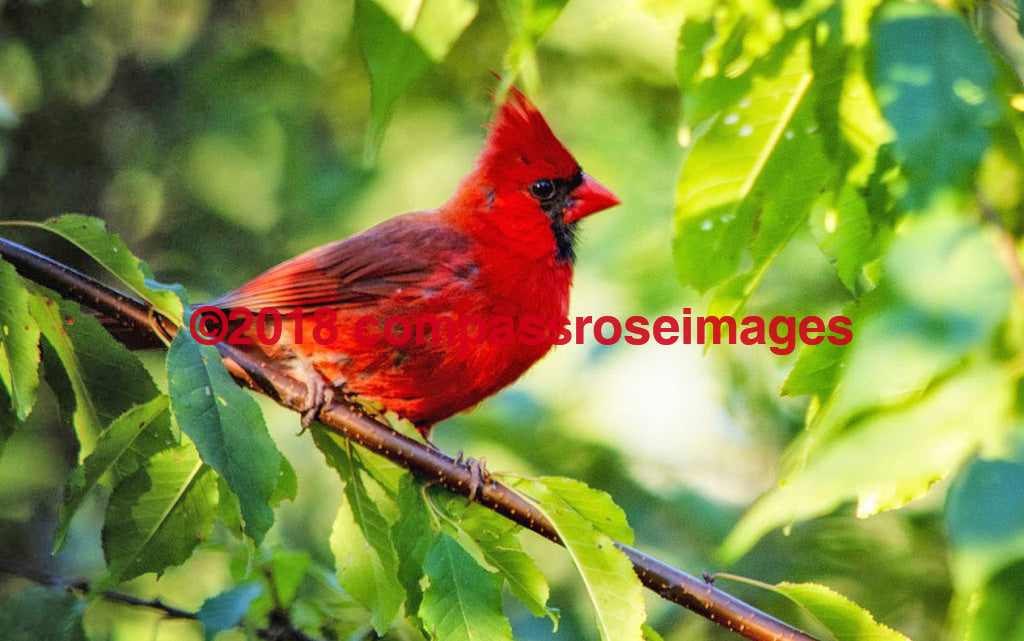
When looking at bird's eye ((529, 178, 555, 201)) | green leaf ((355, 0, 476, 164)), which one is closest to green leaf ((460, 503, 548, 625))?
green leaf ((355, 0, 476, 164))

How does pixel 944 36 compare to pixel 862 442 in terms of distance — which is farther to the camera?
pixel 944 36

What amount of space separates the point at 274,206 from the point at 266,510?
15.3ft

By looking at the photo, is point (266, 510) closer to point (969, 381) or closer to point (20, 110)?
point (969, 381)

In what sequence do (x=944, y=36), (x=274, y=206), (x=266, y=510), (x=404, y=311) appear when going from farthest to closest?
(x=274, y=206)
(x=404, y=311)
(x=266, y=510)
(x=944, y=36)

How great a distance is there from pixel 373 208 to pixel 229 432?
4.96m

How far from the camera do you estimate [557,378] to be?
7.20 meters

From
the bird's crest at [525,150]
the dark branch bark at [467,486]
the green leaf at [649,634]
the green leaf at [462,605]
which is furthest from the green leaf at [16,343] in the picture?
the bird's crest at [525,150]

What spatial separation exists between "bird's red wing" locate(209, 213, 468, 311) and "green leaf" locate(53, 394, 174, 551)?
1.52 m

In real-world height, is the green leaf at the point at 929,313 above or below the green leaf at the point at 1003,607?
above

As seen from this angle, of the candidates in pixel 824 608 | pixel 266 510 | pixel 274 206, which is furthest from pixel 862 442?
pixel 274 206

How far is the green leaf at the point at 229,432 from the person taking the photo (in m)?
1.89

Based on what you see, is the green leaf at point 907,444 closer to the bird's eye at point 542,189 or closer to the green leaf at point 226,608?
the green leaf at point 226,608

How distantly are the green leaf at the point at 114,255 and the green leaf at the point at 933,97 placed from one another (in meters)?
1.40

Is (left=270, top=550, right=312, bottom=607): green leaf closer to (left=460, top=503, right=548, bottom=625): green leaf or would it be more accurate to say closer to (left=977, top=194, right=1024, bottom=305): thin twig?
(left=460, top=503, right=548, bottom=625): green leaf
